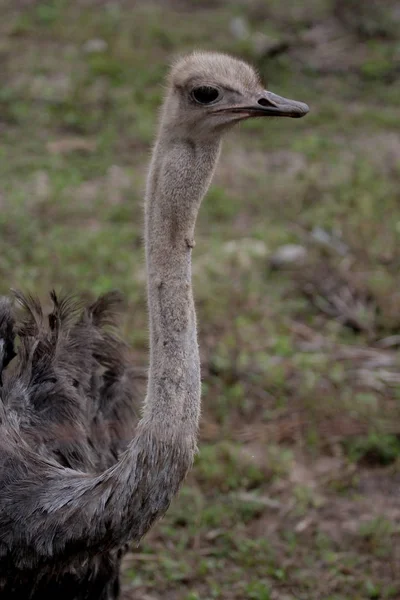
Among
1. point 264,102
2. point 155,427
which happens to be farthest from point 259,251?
point 155,427

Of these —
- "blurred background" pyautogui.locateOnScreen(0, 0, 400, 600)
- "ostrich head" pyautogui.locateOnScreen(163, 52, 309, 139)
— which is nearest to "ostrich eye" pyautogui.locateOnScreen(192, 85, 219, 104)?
"ostrich head" pyautogui.locateOnScreen(163, 52, 309, 139)

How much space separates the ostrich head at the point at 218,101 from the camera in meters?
2.75

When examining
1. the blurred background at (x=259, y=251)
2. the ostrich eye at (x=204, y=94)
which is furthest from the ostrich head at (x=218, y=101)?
the blurred background at (x=259, y=251)

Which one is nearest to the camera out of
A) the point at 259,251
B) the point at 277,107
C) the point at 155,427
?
the point at 155,427

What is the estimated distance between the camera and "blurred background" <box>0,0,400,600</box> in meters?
4.25

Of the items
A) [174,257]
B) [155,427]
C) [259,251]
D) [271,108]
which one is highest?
[259,251]

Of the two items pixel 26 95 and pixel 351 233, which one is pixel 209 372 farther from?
pixel 26 95

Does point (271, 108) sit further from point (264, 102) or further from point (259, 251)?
point (259, 251)

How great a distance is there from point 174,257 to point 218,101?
0.43 meters

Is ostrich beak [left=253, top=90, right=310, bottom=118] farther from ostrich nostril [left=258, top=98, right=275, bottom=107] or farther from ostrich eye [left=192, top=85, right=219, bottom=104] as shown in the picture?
ostrich eye [left=192, top=85, right=219, bottom=104]

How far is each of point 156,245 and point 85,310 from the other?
3.32ft

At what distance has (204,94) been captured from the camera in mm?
2766

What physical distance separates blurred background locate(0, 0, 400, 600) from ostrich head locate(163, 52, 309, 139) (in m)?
1.96

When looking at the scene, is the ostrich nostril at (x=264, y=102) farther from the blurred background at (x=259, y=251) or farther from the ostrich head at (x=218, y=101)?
the blurred background at (x=259, y=251)
